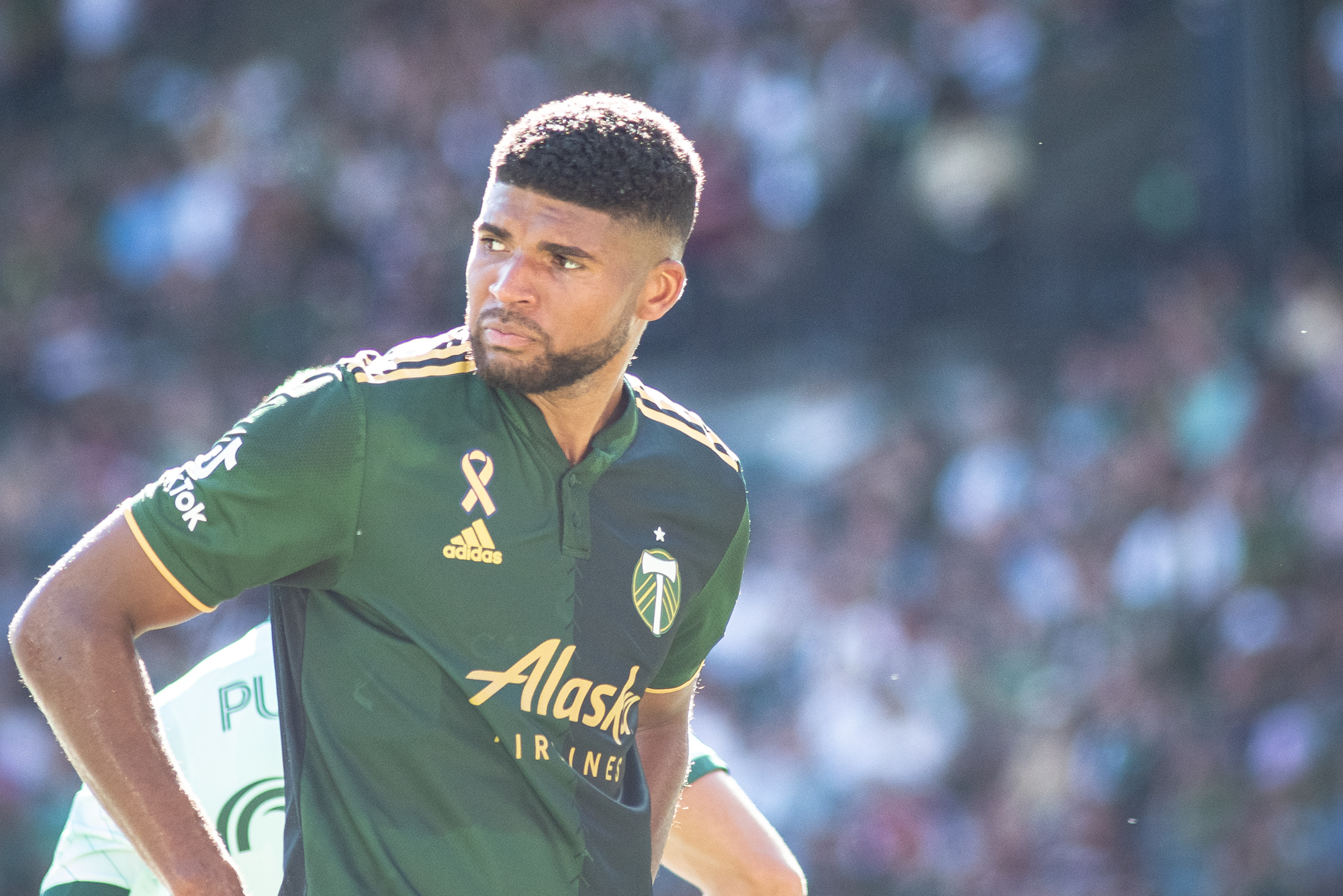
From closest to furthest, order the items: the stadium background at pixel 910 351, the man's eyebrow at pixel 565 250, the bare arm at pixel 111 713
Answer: the bare arm at pixel 111 713, the man's eyebrow at pixel 565 250, the stadium background at pixel 910 351

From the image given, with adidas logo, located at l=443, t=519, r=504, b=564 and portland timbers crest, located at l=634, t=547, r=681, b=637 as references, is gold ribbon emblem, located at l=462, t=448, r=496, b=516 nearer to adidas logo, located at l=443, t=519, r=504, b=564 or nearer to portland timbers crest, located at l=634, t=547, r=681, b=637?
adidas logo, located at l=443, t=519, r=504, b=564

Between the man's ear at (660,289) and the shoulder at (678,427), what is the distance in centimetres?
15

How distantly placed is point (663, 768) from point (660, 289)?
35.9 inches

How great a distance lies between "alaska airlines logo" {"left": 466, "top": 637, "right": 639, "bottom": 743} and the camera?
2.59m

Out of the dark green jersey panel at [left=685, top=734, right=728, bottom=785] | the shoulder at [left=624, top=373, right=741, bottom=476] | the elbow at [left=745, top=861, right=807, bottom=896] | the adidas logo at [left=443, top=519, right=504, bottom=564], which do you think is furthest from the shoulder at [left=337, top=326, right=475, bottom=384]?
the elbow at [left=745, top=861, right=807, bottom=896]

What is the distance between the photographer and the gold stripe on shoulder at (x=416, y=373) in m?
2.57

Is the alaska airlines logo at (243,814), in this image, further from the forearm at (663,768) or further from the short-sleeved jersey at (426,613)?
the short-sleeved jersey at (426,613)

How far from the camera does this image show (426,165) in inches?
479

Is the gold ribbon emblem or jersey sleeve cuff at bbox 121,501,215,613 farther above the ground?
the gold ribbon emblem

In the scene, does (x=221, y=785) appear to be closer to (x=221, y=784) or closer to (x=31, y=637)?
(x=221, y=784)

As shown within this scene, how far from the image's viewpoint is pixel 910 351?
9.95 meters

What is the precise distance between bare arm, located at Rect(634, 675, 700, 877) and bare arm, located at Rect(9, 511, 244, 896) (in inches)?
39.5

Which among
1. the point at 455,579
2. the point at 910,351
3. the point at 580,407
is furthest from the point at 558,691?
the point at 910,351

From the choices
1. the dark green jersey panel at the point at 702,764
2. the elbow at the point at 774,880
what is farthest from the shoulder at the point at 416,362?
the elbow at the point at 774,880
